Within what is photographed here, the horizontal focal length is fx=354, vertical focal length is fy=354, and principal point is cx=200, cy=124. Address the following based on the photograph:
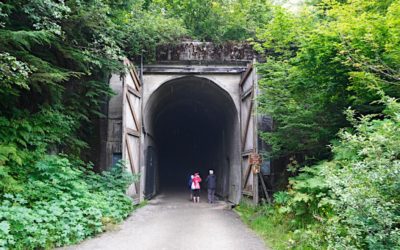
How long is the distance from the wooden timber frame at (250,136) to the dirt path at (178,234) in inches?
48.6

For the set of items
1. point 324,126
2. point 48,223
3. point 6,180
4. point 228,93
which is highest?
point 228,93

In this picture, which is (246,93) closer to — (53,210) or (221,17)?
(221,17)

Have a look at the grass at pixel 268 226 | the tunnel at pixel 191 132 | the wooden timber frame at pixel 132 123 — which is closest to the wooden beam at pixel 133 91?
the wooden timber frame at pixel 132 123

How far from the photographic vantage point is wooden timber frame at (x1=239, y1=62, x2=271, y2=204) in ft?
33.4

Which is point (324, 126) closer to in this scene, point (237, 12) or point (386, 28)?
point (386, 28)

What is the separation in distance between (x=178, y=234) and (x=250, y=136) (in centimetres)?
501

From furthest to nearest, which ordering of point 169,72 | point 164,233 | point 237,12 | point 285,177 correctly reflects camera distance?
1. point 237,12
2. point 169,72
3. point 285,177
4. point 164,233

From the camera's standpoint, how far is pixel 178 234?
7.32m

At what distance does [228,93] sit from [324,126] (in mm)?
5497

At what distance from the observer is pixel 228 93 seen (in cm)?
1298

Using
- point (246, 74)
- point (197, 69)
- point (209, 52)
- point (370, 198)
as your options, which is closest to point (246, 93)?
point (246, 74)

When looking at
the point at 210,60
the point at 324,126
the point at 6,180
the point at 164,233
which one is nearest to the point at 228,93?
the point at 210,60

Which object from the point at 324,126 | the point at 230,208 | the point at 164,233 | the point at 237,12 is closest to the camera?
the point at 164,233

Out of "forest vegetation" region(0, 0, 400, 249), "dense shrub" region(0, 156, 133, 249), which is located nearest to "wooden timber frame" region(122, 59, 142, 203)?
"forest vegetation" region(0, 0, 400, 249)
